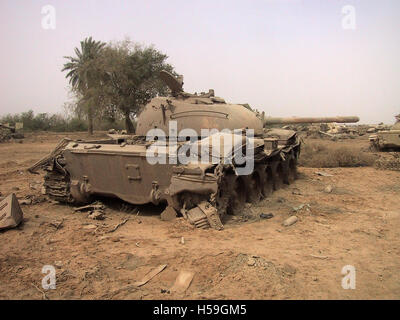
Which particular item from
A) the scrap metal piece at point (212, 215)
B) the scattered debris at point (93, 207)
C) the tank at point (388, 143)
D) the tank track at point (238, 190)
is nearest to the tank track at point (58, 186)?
the scattered debris at point (93, 207)

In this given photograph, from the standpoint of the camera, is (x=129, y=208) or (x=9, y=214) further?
(x=129, y=208)

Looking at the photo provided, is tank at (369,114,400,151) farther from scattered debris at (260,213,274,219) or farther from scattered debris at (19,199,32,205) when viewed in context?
scattered debris at (19,199,32,205)

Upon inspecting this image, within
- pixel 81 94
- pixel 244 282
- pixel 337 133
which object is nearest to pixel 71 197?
pixel 244 282

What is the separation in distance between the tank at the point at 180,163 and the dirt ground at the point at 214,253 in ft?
1.08

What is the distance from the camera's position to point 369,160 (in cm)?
1254

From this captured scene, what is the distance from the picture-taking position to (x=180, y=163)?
212 inches

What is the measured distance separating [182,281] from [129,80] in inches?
789

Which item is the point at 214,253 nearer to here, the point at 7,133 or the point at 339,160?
the point at 339,160

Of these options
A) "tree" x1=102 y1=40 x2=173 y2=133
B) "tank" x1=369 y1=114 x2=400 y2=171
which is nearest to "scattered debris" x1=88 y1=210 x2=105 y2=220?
"tank" x1=369 y1=114 x2=400 y2=171

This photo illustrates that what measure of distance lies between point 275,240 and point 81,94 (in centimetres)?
2328

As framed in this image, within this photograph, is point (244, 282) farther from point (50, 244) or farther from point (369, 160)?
point (369, 160)

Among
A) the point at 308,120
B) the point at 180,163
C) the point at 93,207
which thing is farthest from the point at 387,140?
the point at 93,207
